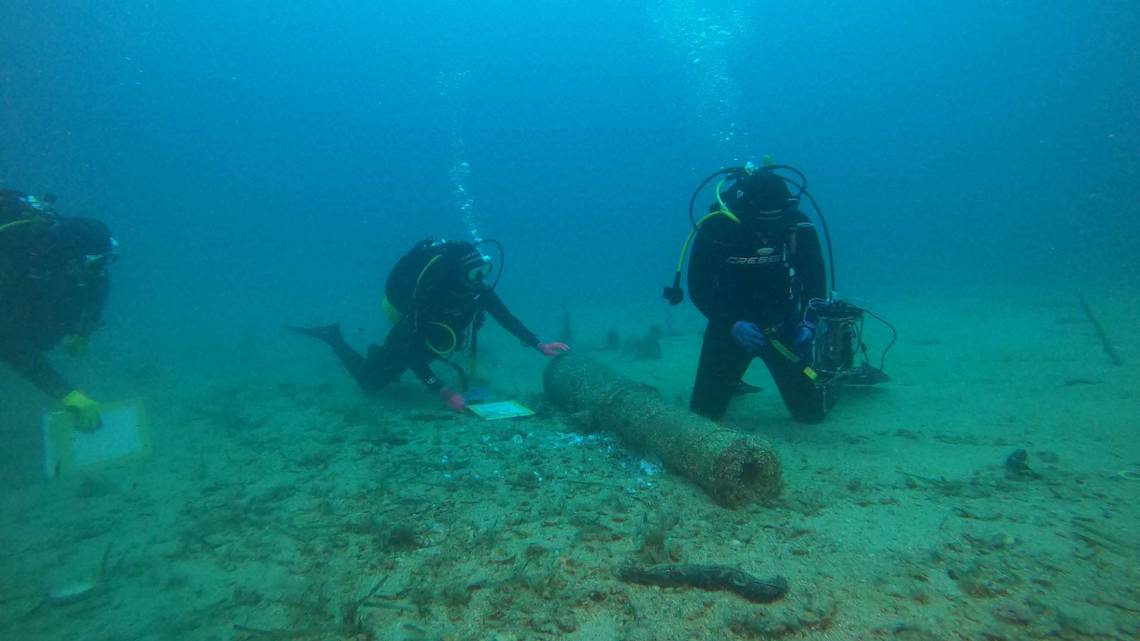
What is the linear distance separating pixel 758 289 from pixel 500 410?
3.29m

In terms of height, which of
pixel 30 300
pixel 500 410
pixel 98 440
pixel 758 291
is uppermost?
pixel 758 291

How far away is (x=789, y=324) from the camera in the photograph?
16.8ft

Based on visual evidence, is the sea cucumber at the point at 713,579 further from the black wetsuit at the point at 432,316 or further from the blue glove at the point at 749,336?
the black wetsuit at the point at 432,316

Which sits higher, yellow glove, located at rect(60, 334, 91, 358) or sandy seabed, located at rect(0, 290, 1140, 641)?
yellow glove, located at rect(60, 334, 91, 358)

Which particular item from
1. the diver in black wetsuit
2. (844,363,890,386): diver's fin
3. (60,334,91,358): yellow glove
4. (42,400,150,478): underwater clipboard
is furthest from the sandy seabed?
(60,334,91,358): yellow glove

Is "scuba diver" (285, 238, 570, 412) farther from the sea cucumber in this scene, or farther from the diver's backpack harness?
the sea cucumber

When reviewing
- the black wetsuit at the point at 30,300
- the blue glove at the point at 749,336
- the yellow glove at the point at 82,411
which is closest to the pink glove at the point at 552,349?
the blue glove at the point at 749,336

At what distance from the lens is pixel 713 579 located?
8.61 feet

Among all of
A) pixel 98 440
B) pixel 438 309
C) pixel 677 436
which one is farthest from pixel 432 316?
pixel 677 436

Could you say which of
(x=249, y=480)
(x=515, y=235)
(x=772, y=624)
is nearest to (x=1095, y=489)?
(x=772, y=624)

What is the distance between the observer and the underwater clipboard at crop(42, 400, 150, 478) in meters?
4.92

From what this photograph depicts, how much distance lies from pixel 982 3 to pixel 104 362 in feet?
444

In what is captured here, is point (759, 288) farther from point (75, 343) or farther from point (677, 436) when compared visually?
point (75, 343)

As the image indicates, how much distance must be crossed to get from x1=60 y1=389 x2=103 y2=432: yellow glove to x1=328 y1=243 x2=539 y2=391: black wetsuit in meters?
3.01
